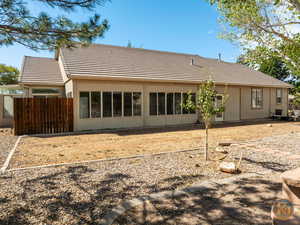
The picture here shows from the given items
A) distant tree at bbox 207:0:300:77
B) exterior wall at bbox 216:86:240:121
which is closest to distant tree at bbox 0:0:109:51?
distant tree at bbox 207:0:300:77

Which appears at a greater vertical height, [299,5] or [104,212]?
[299,5]

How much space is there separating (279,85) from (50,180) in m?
20.6

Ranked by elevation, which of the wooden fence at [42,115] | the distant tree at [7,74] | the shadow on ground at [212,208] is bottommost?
the shadow on ground at [212,208]

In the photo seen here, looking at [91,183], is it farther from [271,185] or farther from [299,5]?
[299,5]

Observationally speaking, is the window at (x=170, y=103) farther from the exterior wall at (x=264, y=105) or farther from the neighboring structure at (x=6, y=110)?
the neighboring structure at (x=6, y=110)

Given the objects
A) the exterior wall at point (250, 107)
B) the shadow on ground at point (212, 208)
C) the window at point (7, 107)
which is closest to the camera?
the shadow on ground at point (212, 208)

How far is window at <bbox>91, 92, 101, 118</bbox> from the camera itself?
36.1 ft

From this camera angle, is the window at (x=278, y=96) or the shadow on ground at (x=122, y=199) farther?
the window at (x=278, y=96)

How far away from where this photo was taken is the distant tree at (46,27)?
3490 millimetres

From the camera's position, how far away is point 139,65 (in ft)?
46.6

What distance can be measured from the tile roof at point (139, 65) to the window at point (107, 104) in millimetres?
1106

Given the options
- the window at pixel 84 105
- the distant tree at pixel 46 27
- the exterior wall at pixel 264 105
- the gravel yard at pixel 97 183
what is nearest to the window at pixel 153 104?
the window at pixel 84 105

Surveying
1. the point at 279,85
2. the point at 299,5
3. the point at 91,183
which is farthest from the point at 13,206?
the point at 279,85

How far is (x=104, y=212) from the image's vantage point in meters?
→ 2.80
